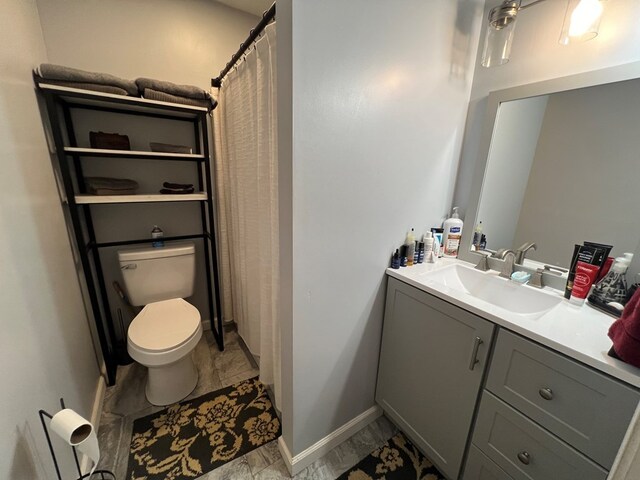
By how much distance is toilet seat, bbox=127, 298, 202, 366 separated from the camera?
1358mm

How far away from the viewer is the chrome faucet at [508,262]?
1230mm

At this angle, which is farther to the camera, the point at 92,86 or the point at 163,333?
the point at 163,333

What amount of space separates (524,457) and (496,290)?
2.12 feet

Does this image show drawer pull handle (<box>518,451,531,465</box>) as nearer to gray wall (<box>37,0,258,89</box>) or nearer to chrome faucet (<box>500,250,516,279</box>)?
chrome faucet (<box>500,250,516,279</box>)

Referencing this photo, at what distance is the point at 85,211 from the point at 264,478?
1.81 meters

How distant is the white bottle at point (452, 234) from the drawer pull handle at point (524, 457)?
0.90m

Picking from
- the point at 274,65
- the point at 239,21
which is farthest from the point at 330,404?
the point at 239,21

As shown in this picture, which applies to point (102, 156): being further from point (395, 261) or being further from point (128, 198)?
point (395, 261)

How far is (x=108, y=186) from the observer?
1.44 m

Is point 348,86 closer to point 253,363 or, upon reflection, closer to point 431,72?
point 431,72

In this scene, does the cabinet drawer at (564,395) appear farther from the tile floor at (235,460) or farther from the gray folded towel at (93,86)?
the gray folded towel at (93,86)

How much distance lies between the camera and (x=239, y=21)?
1.79m

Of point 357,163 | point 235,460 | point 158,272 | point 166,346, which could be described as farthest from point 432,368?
point 158,272

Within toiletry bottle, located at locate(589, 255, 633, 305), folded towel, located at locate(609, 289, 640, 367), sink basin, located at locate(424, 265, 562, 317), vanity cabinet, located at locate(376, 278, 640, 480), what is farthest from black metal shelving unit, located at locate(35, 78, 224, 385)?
toiletry bottle, located at locate(589, 255, 633, 305)
